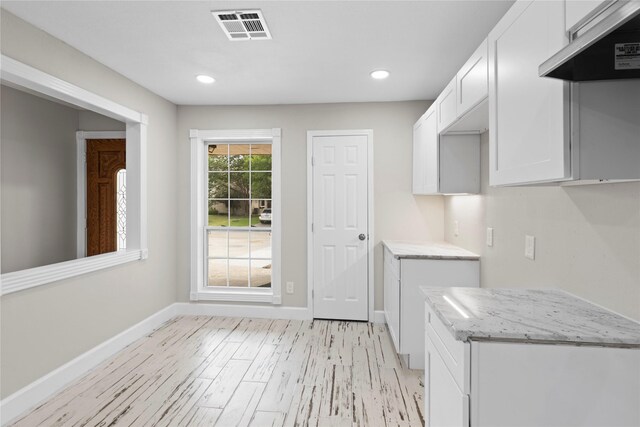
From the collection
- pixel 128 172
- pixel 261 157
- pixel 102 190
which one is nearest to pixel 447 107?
pixel 261 157

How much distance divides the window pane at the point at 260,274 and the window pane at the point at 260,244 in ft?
0.31

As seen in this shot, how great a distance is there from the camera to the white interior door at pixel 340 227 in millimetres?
3973

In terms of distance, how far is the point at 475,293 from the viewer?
1.71 metres

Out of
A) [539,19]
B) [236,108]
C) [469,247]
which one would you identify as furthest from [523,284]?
[236,108]

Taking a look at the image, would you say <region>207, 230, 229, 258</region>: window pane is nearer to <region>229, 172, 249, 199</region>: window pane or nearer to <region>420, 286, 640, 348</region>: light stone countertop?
<region>229, 172, 249, 199</region>: window pane

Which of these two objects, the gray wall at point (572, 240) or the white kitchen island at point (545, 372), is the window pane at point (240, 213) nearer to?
the gray wall at point (572, 240)

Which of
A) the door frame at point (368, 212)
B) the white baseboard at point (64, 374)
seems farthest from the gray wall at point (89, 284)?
the door frame at point (368, 212)

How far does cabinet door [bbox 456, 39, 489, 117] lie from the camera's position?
6.02 feet

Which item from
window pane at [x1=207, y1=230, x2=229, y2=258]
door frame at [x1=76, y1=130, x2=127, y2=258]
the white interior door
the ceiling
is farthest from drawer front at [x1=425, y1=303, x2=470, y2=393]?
door frame at [x1=76, y1=130, x2=127, y2=258]

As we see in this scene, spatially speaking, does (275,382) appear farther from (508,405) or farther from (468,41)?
(468,41)

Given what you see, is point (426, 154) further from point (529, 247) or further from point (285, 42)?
point (285, 42)

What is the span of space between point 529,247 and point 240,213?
Answer: 317 cm

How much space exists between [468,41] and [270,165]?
8.17 ft

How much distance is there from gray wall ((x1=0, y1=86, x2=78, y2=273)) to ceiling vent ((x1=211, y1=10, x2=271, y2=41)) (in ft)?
8.52
